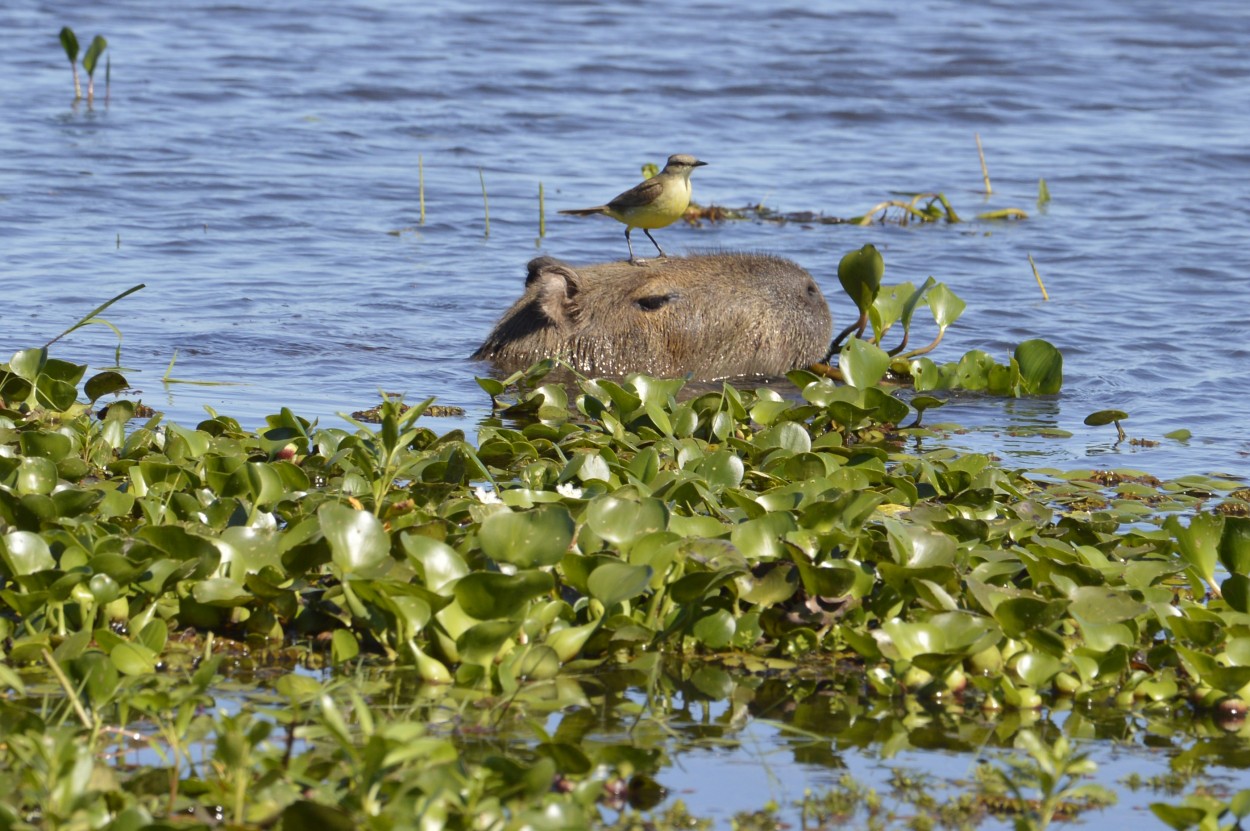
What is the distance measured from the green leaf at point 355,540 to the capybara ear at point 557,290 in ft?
12.9

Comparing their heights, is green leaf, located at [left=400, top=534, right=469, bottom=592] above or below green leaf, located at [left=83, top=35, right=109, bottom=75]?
above

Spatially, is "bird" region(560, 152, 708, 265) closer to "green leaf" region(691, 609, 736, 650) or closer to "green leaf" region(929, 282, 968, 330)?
"green leaf" region(929, 282, 968, 330)

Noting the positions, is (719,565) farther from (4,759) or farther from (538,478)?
(4,759)

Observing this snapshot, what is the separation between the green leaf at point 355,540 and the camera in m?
3.65

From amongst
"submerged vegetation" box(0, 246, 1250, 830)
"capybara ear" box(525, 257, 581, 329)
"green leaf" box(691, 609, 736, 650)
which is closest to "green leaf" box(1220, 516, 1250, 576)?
"submerged vegetation" box(0, 246, 1250, 830)

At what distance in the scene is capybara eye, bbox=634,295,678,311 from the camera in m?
7.62

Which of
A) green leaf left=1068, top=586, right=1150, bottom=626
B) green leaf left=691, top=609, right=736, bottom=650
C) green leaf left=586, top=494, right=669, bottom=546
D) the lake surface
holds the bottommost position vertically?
the lake surface

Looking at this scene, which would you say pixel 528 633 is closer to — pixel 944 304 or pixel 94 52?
pixel 944 304

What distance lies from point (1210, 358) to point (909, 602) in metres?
4.71

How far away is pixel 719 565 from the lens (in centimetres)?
391

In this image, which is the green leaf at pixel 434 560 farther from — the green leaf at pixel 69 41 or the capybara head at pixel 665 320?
the green leaf at pixel 69 41

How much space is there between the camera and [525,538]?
3.72 m

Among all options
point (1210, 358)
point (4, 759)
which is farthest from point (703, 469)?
point (1210, 358)

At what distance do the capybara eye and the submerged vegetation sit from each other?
2.89 m
